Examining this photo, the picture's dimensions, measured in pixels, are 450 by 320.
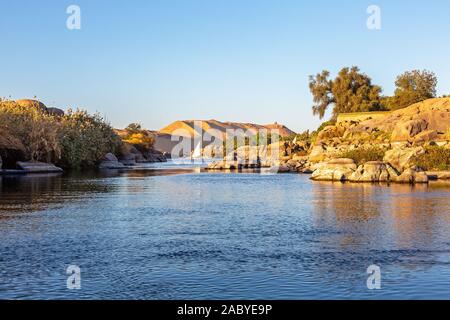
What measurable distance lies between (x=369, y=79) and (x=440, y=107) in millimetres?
35991

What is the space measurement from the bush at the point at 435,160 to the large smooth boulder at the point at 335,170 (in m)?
9.62

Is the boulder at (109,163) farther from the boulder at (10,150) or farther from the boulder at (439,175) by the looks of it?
the boulder at (439,175)

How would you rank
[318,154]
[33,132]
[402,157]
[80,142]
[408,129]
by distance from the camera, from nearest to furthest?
[402,157], [408,129], [318,154], [33,132], [80,142]

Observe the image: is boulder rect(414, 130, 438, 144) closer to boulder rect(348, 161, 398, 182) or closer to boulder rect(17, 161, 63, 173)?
boulder rect(348, 161, 398, 182)

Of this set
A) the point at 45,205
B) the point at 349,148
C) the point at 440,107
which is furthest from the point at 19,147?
the point at 440,107

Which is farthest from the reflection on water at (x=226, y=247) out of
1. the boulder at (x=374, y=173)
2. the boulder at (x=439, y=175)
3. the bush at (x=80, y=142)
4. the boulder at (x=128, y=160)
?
the boulder at (x=128, y=160)

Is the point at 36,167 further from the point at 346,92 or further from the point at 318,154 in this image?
the point at 346,92

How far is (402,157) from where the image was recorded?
239ft

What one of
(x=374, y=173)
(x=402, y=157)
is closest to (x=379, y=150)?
(x=402, y=157)

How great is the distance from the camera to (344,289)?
1795cm

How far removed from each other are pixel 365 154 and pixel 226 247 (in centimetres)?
6244

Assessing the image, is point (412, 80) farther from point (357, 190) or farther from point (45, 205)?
point (45, 205)
